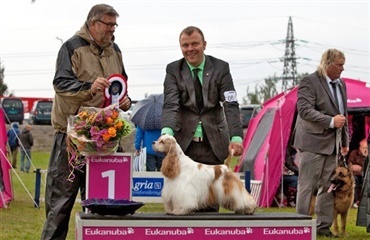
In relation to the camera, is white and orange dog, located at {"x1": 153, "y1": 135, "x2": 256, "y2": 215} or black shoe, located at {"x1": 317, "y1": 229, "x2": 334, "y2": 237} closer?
white and orange dog, located at {"x1": 153, "y1": 135, "x2": 256, "y2": 215}

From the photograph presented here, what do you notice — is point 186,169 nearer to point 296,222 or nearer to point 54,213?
point 296,222

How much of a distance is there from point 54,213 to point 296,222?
68.4 inches

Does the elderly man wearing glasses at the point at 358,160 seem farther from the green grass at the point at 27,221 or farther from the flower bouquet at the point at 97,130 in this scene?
the flower bouquet at the point at 97,130

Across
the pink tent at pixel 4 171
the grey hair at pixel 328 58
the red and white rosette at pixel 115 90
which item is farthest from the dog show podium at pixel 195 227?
the pink tent at pixel 4 171

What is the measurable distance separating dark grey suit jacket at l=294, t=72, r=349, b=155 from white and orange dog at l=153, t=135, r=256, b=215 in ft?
9.78

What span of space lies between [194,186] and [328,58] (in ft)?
11.0

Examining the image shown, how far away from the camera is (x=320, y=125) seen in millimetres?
7695

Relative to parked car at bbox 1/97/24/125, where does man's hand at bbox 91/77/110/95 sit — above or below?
above

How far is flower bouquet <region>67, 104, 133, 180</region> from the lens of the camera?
5082 mm

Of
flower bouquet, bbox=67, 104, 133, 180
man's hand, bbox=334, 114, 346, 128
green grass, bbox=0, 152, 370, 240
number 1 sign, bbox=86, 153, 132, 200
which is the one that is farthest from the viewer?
green grass, bbox=0, 152, 370, 240

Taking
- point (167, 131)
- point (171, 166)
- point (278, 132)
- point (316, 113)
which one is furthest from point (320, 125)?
point (278, 132)

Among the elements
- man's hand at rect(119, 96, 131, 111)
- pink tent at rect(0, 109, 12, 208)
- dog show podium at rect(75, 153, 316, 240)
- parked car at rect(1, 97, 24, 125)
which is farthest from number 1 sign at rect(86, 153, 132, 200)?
parked car at rect(1, 97, 24, 125)

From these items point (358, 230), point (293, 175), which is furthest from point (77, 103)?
point (293, 175)

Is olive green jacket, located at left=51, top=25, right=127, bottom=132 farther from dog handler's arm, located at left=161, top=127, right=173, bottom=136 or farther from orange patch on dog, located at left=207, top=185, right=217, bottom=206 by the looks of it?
orange patch on dog, located at left=207, top=185, right=217, bottom=206
